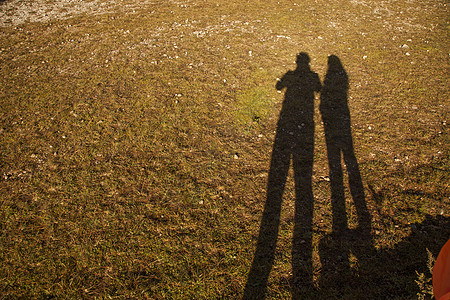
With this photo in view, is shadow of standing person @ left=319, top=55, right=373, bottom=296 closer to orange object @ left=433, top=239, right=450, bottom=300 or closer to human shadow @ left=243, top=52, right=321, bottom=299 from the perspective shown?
human shadow @ left=243, top=52, right=321, bottom=299

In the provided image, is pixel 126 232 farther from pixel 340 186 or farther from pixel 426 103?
pixel 426 103

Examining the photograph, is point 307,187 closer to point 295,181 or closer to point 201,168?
point 295,181

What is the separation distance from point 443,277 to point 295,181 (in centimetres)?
312

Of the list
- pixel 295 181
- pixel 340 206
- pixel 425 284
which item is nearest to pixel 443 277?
pixel 425 284

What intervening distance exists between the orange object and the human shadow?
1751 millimetres

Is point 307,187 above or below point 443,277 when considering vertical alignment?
below

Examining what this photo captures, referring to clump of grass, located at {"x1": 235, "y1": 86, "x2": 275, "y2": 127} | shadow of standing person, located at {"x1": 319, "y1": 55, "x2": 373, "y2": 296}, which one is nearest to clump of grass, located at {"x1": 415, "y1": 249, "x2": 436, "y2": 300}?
shadow of standing person, located at {"x1": 319, "y1": 55, "x2": 373, "y2": 296}

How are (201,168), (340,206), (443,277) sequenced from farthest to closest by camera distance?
1. (201,168)
2. (340,206)
3. (443,277)

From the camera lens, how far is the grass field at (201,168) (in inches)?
163

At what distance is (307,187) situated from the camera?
5.41m

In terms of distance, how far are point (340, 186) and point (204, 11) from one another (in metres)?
14.0

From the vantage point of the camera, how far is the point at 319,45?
11.0 meters

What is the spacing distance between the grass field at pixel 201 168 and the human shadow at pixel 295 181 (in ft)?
0.26

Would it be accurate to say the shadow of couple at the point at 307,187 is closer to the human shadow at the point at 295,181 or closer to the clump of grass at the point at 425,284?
the human shadow at the point at 295,181
